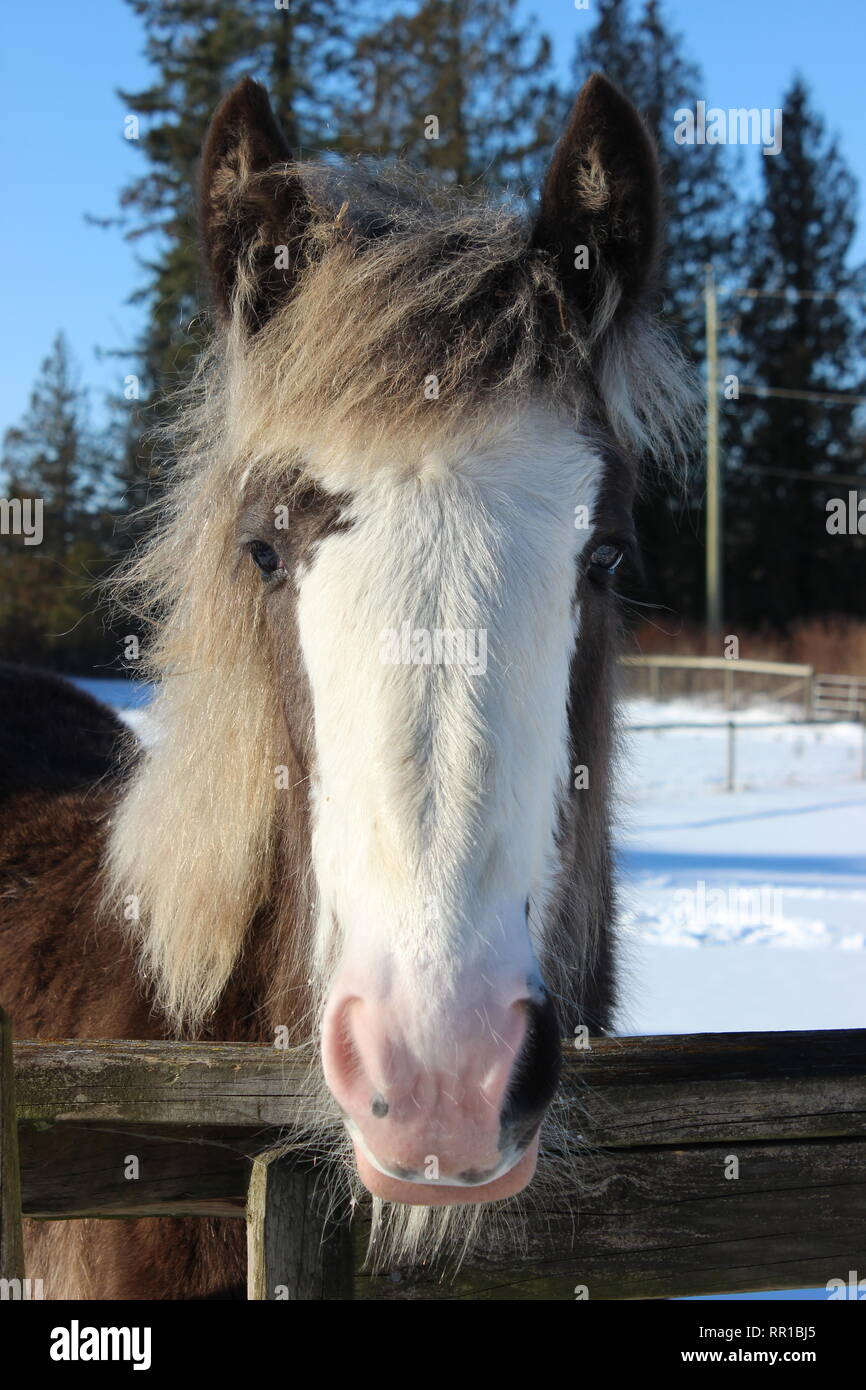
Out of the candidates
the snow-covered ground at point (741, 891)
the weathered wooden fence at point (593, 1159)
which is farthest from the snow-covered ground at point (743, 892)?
the weathered wooden fence at point (593, 1159)

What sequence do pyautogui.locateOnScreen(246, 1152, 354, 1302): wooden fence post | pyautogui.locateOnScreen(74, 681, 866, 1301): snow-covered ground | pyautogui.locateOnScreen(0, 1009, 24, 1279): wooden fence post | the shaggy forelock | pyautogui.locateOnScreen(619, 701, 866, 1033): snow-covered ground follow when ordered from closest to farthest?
pyautogui.locateOnScreen(0, 1009, 24, 1279): wooden fence post
pyautogui.locateOnScreen(246, 1152, 354, 1302): wooden fence post
the shaggy forelock
pyautogui.locateOnScreen(74, 681, 866, 1301): snow-covered ground
pyautogui.locateOnScreen(619, 701, 866, 1033): snow-covered ground

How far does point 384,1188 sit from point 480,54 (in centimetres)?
2327

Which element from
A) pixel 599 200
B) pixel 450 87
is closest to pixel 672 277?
pixel 450 87

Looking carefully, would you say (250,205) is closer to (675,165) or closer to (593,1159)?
(593,1159)

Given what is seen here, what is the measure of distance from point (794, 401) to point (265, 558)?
122ft

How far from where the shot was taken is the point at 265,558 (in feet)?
6.54

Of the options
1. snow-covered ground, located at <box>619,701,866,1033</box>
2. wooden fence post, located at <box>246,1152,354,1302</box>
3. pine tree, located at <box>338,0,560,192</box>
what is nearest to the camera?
wooden fence post, located at <box>246,1152,354,1302</box>

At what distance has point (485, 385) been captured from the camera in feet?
6.28

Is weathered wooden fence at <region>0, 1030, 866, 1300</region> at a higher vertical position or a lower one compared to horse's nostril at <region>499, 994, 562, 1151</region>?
lower

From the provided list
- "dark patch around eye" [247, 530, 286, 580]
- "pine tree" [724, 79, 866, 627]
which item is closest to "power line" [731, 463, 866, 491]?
"pine tree" [724, 79, 866, 627]

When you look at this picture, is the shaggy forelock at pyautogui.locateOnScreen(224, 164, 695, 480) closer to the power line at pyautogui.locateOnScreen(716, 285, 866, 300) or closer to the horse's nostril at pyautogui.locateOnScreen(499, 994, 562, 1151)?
the horse's nostril at pyautogui.locateOnScreen(499, 994, 562, 1151)

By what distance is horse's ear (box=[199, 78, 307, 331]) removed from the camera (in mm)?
2080

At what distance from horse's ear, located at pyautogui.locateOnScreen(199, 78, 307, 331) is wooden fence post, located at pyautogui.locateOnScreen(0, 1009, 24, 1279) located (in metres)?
1.47
